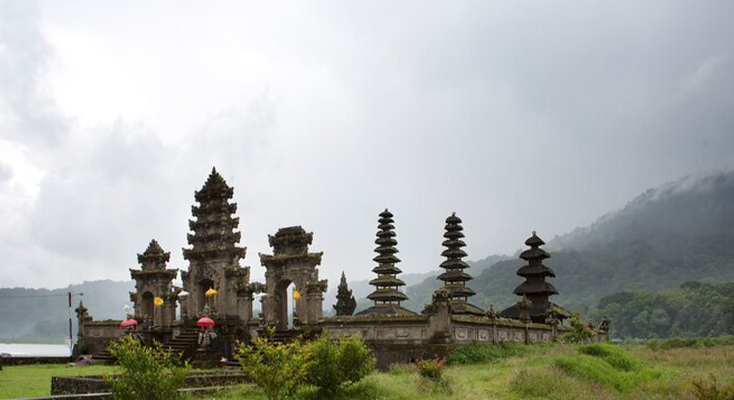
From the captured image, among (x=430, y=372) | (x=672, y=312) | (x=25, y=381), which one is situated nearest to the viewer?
(x=430, y=372)

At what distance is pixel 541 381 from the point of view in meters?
23.7

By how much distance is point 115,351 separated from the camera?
59.5 feet

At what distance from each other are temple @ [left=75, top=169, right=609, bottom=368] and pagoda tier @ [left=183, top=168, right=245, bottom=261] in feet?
0.22

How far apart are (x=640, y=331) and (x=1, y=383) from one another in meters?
106

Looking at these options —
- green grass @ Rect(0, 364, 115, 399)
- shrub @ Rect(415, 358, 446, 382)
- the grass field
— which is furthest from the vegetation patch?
green grass @ Rect(0, 364, 115, 399)

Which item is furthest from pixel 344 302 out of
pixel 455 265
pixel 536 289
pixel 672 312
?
pixel 672 312

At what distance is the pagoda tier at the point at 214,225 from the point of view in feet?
144

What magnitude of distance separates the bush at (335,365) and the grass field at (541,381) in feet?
1.49

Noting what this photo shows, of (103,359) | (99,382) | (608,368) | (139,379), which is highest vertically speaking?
(139,379)

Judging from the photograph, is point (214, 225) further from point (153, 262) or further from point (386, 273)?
point (386, 273)

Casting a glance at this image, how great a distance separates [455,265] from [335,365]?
37.7 metres

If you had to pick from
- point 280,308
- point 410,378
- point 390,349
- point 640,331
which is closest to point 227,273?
point 280,308

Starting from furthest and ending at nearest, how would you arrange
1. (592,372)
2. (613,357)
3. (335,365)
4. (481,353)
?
(481,353) < (613,357) < (592,372) < (335,365)

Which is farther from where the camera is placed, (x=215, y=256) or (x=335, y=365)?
(x=215, y=256)
